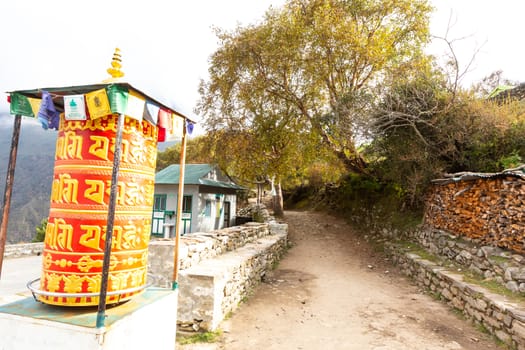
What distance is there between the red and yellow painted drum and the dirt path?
8.25 feet

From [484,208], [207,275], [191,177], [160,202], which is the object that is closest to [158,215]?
[160,202]

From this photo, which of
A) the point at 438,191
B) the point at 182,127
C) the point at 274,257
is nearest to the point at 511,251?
the point at 438,191

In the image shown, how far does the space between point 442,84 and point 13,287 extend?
1413 cm

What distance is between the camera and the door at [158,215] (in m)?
15.7

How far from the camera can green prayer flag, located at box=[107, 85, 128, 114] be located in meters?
2.57

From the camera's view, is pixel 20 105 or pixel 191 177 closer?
pixel 20 105

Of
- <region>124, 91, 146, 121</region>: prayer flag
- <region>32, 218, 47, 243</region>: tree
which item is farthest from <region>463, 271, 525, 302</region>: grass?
<region>32, 218, 47, 243</region>: tree

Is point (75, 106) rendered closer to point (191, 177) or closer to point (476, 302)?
point (476, 302)

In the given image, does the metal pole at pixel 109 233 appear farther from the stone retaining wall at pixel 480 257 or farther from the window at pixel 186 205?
the window at pixel 186 205

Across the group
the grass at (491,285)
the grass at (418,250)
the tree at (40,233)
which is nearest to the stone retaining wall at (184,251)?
the grass at (491,285)

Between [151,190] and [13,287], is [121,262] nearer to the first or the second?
[151,190]

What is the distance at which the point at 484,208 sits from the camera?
271 inches

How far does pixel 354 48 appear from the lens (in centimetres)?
1023

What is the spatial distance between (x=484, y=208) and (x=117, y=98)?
8234mm
